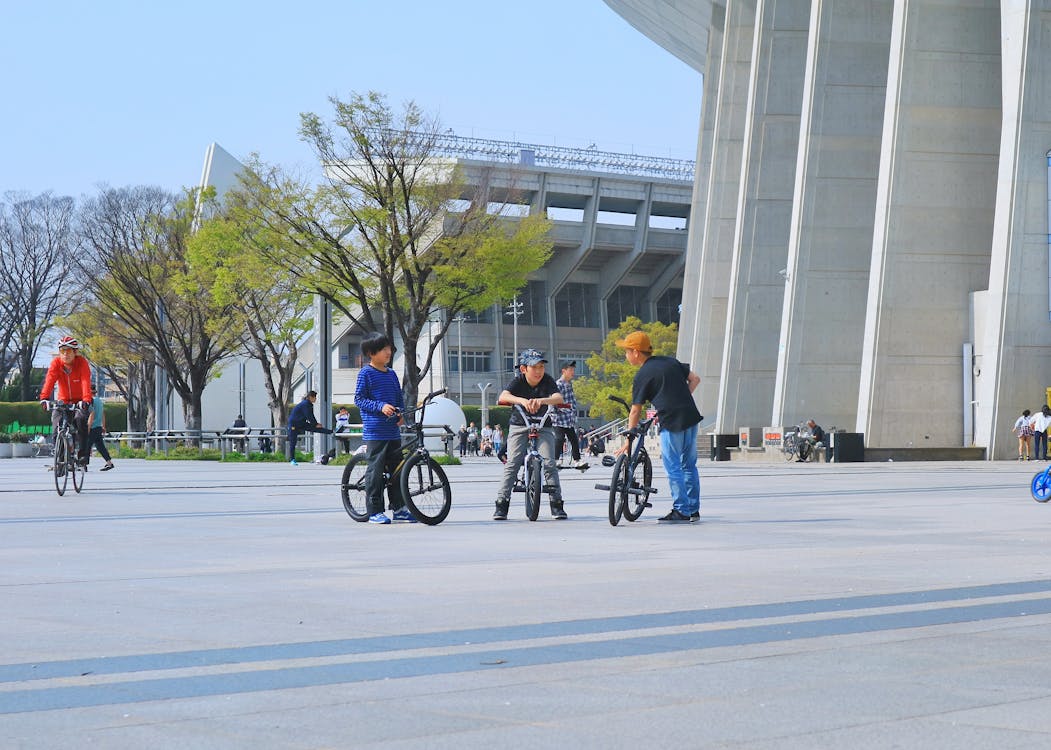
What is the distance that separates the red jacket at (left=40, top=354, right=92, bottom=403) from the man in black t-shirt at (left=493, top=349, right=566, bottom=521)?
A: 572 cm

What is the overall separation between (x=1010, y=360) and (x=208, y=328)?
23892 millimetres

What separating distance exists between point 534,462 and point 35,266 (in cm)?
4993

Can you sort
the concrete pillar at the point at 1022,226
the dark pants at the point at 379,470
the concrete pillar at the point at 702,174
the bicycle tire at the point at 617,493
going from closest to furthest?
the bicycle tire at the point at 617,493, the dark pants at the point at 379,470, the concrete pillar at the point at 1022,226, the concrete pillar at the point at 702,174

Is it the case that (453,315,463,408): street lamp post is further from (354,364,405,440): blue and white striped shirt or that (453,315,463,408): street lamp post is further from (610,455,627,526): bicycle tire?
(610,455,627,526): bicycle tire

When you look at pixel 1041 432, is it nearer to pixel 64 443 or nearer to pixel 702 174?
pixel 64 443

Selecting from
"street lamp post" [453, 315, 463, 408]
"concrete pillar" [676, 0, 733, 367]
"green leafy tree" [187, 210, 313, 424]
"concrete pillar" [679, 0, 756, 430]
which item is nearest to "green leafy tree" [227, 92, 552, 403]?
"green leafy tree" [187, 210, 313, 424]

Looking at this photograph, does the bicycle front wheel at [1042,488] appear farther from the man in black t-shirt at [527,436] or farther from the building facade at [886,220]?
the building facade at [886,220]

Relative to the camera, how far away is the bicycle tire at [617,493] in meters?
12.1

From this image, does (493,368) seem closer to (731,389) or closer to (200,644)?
(731,389)

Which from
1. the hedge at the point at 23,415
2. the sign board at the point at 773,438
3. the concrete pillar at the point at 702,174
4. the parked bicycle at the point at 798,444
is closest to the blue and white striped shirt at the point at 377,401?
the parked bicycle at the point at 798,444

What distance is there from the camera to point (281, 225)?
35219 millimetres

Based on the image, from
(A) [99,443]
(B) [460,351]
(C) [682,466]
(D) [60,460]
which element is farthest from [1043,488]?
(B) [460,351]

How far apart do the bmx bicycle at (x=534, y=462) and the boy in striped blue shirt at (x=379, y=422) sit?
3.32 ft

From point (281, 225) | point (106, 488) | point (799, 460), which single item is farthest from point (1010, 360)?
point (106, 488)
